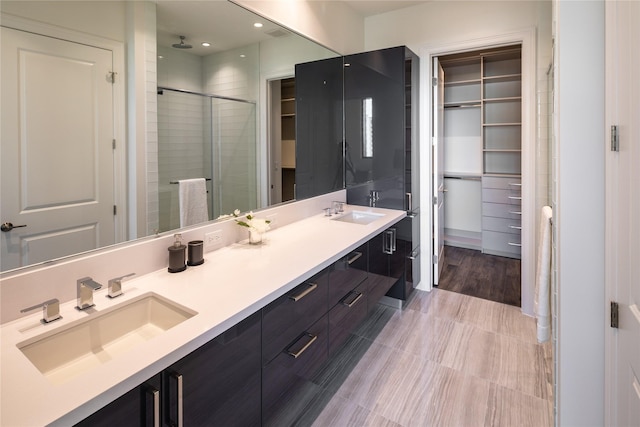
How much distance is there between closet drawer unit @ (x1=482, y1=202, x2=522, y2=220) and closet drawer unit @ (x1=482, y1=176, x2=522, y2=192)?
0.22m

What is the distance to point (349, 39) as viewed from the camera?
319 cm

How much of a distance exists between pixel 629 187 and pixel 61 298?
181 centimetres

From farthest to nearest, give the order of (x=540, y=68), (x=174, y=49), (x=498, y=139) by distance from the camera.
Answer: (x=498, y=139), (x=540, y=68), (x=174, y=49)

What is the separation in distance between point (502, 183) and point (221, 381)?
4227 mm

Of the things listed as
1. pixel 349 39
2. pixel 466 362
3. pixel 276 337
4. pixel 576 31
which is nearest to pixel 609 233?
pixel 576 31

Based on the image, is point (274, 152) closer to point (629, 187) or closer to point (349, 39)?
point (349, 39)

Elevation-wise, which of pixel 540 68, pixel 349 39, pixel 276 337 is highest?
pixel 349 39

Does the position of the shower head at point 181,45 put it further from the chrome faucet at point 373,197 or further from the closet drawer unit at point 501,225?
the closet drawer unit at point 501,225

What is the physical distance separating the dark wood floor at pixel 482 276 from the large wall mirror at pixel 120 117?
253cm

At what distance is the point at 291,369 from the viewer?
1468mm

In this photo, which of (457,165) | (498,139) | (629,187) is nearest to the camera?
(629,187)

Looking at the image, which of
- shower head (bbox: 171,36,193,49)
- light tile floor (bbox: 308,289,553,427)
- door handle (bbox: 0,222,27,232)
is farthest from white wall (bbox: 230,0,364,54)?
light tile floor (bbox: 308,289,553,427)

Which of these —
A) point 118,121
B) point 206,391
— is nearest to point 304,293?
point 206,391

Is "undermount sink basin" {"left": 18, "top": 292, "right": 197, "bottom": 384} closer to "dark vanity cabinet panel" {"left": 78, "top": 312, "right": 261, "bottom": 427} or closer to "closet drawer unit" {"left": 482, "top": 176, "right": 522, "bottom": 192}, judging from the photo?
"dark vanity cabinet panel" {"left": 78, "top": 312, "right": 261, "bottom": 427}
